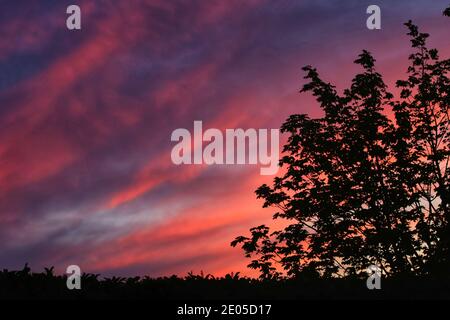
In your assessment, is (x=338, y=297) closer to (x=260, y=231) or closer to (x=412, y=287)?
(x=412, y=287)

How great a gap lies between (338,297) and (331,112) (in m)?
17.6

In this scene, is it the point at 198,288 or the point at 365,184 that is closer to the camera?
the point at 198,288

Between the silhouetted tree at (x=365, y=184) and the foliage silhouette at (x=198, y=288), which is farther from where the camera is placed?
the silhouetted tree at (x=365, y=184)

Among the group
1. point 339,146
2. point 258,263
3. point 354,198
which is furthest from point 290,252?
point 339,146

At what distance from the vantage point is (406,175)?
25.8 metres

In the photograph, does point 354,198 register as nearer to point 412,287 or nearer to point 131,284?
point 412,287

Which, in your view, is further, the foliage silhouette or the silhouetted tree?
the silhouetted tree
